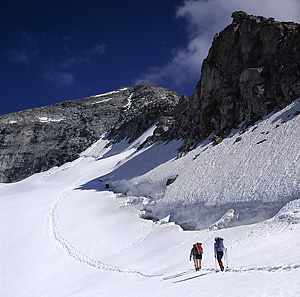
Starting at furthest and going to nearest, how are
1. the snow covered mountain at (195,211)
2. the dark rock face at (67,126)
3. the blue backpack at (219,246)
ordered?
the dark rock face at (67,126) → the snow covered mountain at (195,211) → the blue backpack at (219,246)

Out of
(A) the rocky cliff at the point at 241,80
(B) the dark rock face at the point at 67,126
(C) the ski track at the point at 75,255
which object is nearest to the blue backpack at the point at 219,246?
(C) the ski track at the point at 75,255

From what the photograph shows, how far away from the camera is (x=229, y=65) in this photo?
35781mm

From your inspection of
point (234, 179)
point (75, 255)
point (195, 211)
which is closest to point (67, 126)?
point (75, 255)

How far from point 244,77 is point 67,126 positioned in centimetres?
7961

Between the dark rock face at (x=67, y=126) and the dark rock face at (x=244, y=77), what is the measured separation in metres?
33.6

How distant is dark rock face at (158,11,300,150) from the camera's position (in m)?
29.0

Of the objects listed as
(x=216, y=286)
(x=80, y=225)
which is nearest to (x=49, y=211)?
(x=80, y=225)

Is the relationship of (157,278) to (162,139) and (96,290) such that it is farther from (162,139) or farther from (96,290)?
(162,139)

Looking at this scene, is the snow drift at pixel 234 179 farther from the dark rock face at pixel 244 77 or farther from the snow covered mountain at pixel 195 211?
the dark rock face at pixel 244 77

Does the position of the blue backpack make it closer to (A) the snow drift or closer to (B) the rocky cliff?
(A) the snow drift

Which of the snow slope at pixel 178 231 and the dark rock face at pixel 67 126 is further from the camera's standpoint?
the dark rock face at pixel 67 126

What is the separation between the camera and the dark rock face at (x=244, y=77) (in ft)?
95.0

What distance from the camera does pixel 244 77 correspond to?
104 ft

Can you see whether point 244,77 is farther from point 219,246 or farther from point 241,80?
point 219,246
